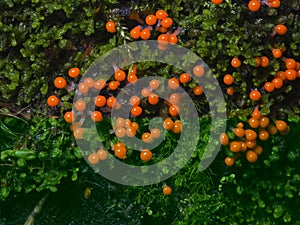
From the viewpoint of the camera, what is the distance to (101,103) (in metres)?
1.48

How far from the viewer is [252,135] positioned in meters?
1.46

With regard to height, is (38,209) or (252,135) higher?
(252,135)

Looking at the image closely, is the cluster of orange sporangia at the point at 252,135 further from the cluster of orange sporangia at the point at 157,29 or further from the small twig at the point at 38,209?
the small twig at the point at 38,209

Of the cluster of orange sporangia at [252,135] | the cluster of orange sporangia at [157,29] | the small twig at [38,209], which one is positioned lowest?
the small twig at [38,209]

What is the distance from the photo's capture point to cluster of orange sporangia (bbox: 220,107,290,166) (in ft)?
4.81

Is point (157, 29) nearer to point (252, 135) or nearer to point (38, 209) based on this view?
point (252, 135)

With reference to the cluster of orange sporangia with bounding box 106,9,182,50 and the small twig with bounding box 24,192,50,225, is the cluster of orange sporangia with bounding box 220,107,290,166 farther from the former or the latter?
the small twig with bounding box 24,192,50,225

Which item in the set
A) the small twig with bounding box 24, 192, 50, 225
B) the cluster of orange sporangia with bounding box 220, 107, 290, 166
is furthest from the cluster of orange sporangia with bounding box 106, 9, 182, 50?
the small twig with bounding box 24, 192, 50, 225

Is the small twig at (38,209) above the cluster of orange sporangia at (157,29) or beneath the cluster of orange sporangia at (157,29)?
beneath

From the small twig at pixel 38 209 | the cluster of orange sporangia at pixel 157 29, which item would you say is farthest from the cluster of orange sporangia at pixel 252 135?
the small twig at pixel 38 209

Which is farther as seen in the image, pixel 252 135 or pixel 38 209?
pixel 38 209

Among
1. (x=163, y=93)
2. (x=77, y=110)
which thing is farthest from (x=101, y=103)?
(x=163, y=93)

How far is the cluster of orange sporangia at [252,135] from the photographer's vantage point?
4.81 feet

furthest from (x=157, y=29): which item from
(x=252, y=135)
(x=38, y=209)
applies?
(x=38, y=209)
